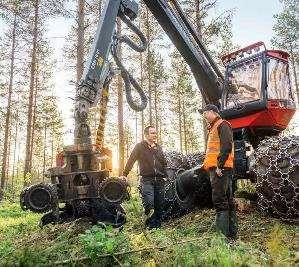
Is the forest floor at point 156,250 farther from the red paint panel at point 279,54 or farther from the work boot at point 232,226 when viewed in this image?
the red paint panel at point 279,54

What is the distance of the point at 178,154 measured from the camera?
32.8ft

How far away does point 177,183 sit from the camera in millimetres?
8594

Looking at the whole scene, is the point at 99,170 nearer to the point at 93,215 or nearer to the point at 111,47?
the point at 93,215

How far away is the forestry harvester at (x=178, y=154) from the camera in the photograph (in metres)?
6.61

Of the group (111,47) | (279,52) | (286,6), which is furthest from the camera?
(286,6)

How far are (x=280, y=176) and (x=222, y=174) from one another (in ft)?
3.45

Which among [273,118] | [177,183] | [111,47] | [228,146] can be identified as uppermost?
[111,47]

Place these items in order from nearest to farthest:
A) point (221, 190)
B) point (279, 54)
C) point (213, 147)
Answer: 1. point (221, 190)
2. point (213, 147)
3. point (279, 54)

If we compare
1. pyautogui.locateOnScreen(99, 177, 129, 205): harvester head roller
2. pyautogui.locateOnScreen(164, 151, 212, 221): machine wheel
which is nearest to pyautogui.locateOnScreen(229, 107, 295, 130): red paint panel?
pyautogui.locateOnScreen(164, 151, 212, 221): machine wheel

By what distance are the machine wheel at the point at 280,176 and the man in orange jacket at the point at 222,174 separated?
30.6 inches

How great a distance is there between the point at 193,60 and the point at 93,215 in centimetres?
377

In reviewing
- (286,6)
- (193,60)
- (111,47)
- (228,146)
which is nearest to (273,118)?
(193,60)

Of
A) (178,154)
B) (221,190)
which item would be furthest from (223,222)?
(178,154)

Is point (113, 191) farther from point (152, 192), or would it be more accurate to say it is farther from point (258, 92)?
point (258, 92)
